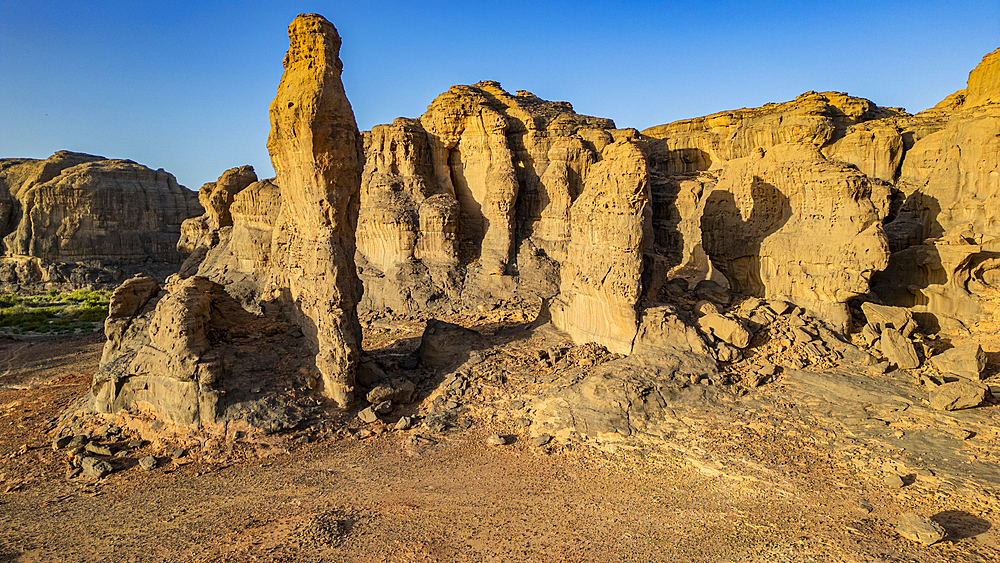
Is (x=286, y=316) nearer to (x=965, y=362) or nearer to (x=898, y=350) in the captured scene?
(x=898, y=350)

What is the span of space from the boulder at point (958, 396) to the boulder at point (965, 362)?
3.94 feet

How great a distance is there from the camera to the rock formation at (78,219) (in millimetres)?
33750

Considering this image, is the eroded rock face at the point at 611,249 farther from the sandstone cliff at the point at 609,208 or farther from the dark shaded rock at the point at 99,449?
the dark shaded rock at the point at 99,449

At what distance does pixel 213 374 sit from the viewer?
8.80 m

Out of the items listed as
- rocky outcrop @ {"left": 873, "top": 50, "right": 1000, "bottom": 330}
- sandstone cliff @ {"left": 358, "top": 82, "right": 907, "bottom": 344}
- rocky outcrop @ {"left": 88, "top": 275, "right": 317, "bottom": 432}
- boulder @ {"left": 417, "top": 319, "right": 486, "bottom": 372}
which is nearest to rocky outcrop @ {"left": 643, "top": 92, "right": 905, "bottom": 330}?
sandstone cliff @ {"left": 358, "top": 82, "right": 907, "bottom": 344}

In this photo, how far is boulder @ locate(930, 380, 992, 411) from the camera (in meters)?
8.77

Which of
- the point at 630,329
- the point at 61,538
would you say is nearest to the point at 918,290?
the point at 630,329

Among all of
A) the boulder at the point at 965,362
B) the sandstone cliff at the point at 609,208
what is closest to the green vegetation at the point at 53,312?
the sandstone cliff at the point at 609,208

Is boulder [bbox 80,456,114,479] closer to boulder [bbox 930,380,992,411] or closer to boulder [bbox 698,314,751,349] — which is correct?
boulder [bbox 698,314,751,349]

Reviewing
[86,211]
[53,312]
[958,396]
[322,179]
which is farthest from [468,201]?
[86,211]

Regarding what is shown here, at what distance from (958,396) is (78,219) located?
146ft

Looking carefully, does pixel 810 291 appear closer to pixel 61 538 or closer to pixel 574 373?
pixel 574 373

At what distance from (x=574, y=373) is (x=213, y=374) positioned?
6.53 metres

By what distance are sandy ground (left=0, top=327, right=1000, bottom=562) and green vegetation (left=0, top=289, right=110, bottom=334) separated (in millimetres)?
15139
